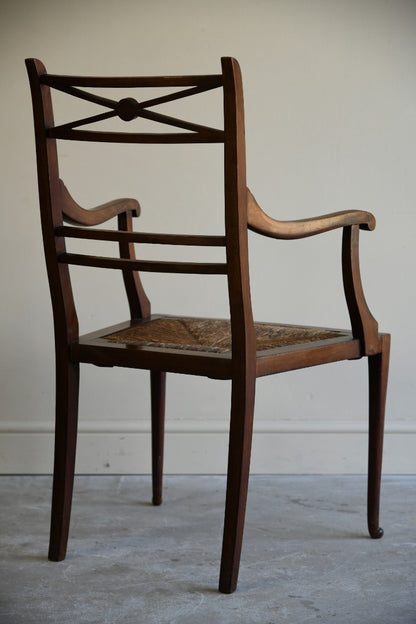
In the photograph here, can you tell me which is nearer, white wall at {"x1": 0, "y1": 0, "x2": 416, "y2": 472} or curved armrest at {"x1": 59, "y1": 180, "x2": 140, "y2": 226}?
curved armrest at {"x1": 59, "y1": 180, "x2": 140, "y2": 226}

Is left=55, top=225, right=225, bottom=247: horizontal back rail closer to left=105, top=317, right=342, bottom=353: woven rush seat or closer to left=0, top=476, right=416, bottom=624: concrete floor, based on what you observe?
left=105, top=317, right=342, bottom=353: woven rush seat

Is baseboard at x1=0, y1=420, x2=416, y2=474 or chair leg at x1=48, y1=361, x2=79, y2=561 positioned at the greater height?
chair leg at x1=48, y1=361, x2=79, y2=561

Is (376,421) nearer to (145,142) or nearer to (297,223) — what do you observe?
(297,223)

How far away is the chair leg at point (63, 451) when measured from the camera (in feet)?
6.15

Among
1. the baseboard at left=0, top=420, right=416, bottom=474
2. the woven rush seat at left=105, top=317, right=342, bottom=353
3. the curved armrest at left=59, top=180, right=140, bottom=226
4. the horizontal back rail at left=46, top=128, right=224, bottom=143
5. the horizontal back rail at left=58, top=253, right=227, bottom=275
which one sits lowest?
the baseboard at left=0, top=420, right=416, bottom=474

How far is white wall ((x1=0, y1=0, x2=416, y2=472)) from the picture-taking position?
2.46m

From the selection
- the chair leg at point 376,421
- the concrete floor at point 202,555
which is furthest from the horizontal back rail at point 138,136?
the concrete floor at point 202,555

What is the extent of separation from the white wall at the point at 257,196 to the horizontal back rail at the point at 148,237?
727 mm

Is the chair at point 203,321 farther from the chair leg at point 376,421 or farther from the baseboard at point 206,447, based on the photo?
the baseboard at point 206,447

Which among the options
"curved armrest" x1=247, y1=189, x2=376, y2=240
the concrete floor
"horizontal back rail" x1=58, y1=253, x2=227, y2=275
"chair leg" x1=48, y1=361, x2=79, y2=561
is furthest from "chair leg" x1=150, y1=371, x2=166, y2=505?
"curved armrest" x1=247, y1=189, x2=376, y2=240

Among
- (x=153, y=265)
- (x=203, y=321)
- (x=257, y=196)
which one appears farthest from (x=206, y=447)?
(x=153, y=265)

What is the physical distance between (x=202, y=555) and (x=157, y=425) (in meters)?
0.44

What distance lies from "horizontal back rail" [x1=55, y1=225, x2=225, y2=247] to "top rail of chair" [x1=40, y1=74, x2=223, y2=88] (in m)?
0.27

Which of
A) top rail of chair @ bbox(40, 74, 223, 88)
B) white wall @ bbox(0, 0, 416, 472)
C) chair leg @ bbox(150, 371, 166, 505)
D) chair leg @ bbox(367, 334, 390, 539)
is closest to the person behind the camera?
top rail of chair @ bbox(40, 74, 223, 88)
